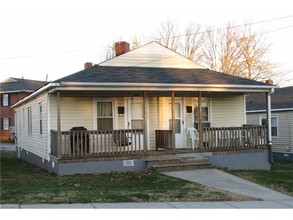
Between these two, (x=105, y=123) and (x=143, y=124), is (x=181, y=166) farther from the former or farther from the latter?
(x=105, y=123)

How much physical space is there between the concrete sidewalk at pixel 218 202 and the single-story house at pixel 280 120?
34.3 ft

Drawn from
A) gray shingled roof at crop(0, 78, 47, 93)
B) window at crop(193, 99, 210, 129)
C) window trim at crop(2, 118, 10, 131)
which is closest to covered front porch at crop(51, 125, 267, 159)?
window at crop(193, 99, 210, 129)

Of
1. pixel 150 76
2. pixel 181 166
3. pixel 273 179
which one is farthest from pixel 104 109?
pixel 273 179

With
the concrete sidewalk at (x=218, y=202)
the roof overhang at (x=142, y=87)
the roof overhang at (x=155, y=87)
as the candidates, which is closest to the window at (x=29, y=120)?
the roof overhang at (x=142, y=87)

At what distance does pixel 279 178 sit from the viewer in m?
13.8

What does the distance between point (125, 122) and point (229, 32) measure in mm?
28351

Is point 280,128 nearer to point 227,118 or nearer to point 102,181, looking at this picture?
point 227,118

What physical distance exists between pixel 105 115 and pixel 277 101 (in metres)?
12.8

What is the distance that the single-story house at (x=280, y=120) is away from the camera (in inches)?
925

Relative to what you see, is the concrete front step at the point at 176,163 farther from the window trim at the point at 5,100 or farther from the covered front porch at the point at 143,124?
the window trim at the point at 5,100

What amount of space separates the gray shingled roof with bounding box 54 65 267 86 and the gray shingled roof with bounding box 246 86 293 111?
709 centimetres

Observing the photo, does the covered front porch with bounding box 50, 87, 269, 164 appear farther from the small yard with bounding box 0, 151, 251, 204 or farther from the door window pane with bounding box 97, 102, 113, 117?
the small yard with bounding box 0, 151, 251, 204

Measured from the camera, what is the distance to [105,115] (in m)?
16.7

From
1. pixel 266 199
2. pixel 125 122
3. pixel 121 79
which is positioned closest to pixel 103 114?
pixel 125 122
